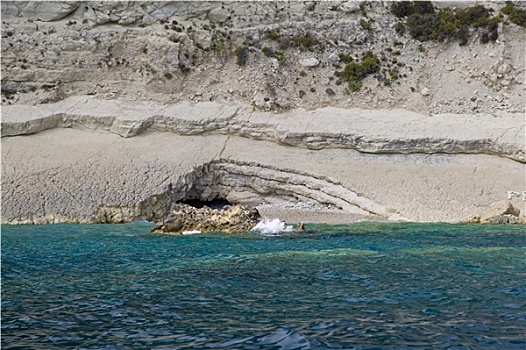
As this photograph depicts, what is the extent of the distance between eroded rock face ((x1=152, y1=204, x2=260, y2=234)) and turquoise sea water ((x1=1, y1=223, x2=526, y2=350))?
401 centimetres

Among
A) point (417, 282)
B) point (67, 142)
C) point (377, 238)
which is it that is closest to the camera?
point (417, 282)

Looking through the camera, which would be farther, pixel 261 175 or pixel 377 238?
pixel 261 175

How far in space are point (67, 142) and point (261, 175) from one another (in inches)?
448

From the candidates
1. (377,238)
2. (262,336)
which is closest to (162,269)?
(262,336)

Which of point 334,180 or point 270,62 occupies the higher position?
point 270,62

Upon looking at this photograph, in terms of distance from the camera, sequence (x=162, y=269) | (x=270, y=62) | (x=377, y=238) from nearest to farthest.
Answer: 1. (x=162, y=269)
2. (x=377, y=238)
3. (x=270, y=62)

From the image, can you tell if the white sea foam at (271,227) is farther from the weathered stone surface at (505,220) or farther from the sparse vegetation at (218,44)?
the sparse vegetation at (218,44)

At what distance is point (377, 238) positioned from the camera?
16.4 metres

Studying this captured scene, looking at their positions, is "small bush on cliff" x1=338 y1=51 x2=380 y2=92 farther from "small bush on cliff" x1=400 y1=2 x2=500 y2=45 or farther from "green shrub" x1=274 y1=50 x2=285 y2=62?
"small bush on cliff" x1=400 y1=2 x2=500 y2=45

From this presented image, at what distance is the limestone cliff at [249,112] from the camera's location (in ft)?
90.4

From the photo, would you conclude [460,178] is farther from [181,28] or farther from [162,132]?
[181,28]

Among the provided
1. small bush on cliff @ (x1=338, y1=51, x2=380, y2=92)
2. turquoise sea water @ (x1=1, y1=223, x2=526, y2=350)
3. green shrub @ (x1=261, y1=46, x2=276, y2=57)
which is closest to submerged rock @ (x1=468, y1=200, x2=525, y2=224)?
turquoise sea water @ (x1=1, y1=223, x2=526, y2=350)

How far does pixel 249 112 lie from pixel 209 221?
47.5ft

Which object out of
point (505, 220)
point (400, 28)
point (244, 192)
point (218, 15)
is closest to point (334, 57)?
point (400, 28)
